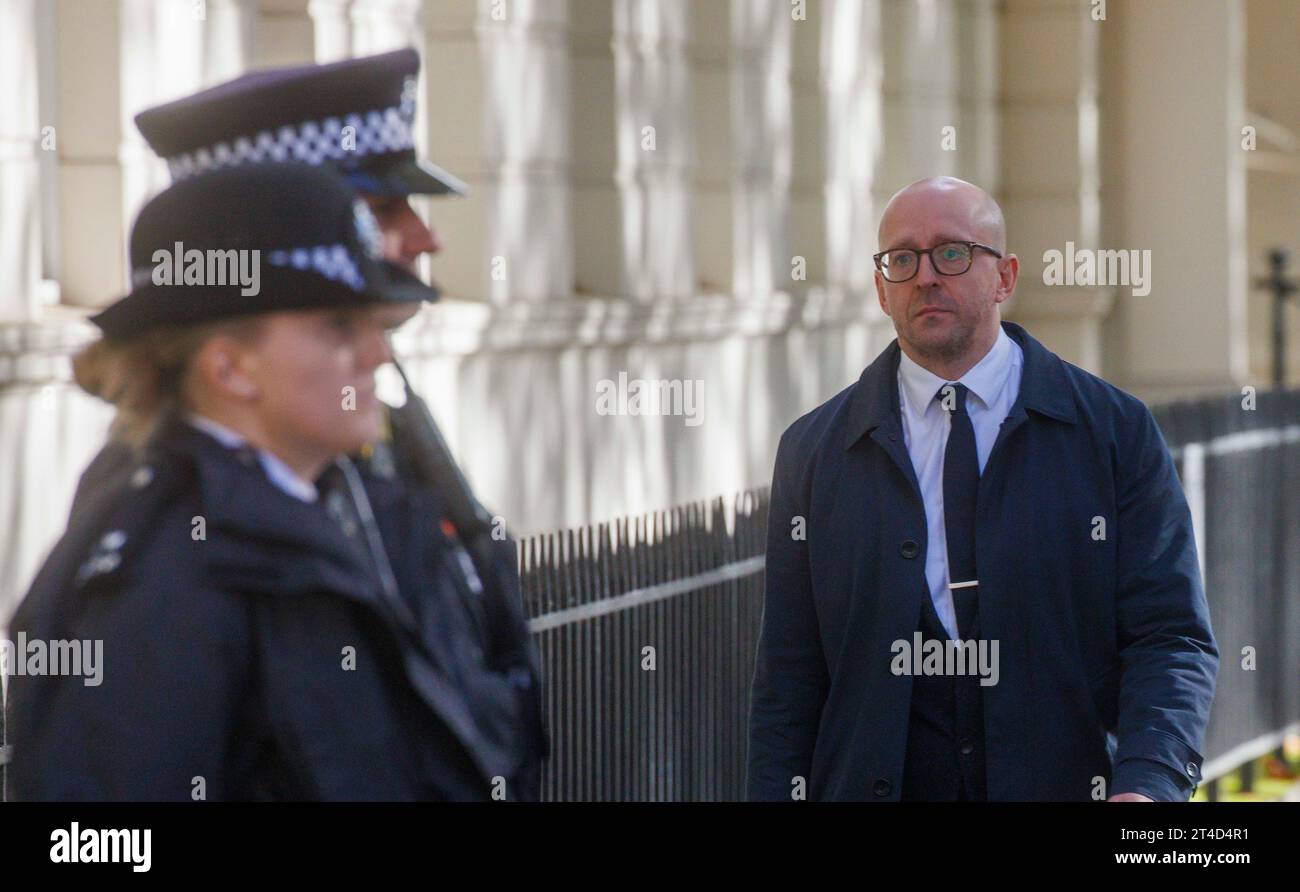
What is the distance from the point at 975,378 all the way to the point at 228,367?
2269 mm

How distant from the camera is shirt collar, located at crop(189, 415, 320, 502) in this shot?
2832 millimetres

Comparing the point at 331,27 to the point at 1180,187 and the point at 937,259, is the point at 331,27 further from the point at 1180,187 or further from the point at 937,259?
the point at 1180,187

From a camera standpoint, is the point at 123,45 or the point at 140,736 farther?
the point at 123,45

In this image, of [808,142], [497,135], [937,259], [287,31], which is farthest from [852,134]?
[937,259]

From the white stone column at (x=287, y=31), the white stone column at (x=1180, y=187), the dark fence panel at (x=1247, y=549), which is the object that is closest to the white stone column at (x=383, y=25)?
the white stone column at (x=287, y=31)

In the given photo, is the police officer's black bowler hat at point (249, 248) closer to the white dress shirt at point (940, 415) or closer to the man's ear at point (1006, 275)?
the white dress shirt at point (940, 415)

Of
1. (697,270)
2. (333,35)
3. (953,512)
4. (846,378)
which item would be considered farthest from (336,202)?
(846,378)

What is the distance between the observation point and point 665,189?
1443 centimetres

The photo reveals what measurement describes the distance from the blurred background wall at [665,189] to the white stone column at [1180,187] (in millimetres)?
27

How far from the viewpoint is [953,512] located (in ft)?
15.4

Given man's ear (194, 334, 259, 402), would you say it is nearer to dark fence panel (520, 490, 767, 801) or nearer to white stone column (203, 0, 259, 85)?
dark fence panel (520, 490, 767, 801)
